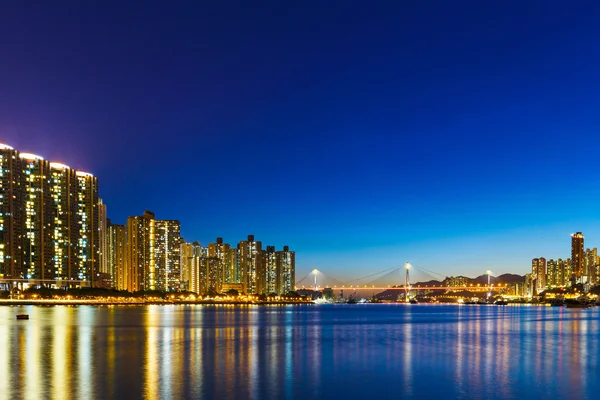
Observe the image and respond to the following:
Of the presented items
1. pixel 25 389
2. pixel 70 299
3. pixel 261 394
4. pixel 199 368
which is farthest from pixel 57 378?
pixel 70 299

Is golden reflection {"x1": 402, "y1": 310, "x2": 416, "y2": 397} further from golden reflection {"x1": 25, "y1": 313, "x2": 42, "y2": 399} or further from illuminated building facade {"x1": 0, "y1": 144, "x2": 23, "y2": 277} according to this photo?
illuminated building facade {"x1": 0, "y1": 144, "x2": 23, "y2": 277}

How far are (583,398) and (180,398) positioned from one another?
14551 mm

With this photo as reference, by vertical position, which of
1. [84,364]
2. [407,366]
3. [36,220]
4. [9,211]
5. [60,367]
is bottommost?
[407,366]

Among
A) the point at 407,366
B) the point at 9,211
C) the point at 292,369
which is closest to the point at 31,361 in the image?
the point at 292,369

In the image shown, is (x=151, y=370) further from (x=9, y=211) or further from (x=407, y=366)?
(x=9, y=211)

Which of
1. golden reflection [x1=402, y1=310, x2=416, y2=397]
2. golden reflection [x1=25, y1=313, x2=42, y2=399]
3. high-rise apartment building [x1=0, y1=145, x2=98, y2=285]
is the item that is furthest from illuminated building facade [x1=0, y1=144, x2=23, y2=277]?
golden reflection [x1=402, y1=310, x2=416, y2=397]

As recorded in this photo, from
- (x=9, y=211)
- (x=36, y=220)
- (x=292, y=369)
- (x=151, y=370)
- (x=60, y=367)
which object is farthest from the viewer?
(x=36, y=220)

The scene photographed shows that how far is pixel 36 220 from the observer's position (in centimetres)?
18688

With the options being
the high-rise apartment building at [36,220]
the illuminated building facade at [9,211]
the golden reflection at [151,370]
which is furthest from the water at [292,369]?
the high-rise apartment building at [36,220]

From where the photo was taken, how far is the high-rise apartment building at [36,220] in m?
177

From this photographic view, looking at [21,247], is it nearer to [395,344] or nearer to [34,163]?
[34,163]

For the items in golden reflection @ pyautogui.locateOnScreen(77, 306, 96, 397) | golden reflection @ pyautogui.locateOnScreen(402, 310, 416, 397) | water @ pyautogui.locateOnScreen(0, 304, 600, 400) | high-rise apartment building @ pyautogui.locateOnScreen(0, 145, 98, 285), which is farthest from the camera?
high-rise apartment building @ pyautogui.locateOnScreen(0, 145, 98, 285)

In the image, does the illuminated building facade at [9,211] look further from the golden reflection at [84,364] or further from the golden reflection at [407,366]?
the golden reflection at [407,366]

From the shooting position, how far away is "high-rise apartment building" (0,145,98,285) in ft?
581
